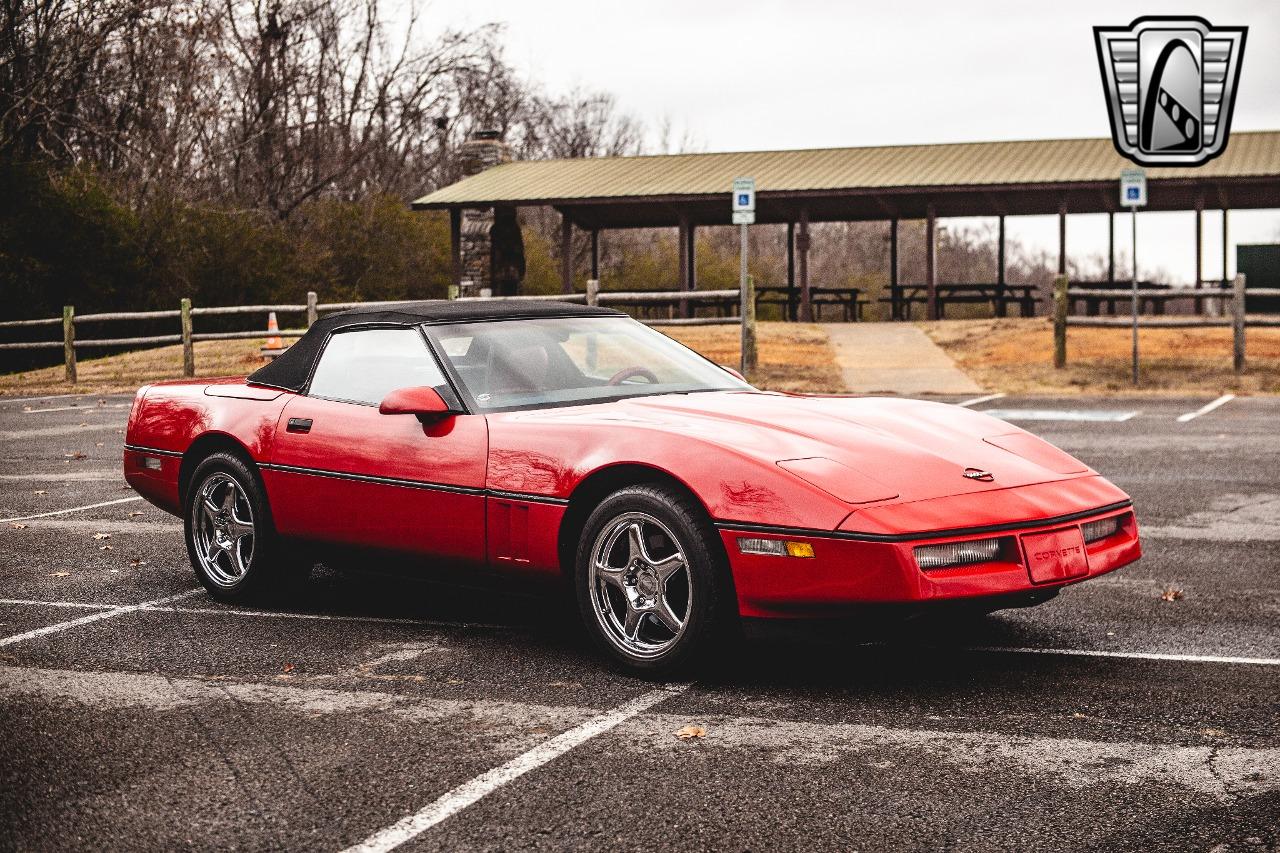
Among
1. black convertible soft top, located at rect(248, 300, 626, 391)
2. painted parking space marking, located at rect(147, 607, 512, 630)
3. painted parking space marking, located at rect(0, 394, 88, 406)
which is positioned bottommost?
painted parking space marking, located at rect(147, 607, 512, 630)

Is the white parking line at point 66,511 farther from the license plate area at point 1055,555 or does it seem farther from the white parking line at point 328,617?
the license plate area at point 1055,555

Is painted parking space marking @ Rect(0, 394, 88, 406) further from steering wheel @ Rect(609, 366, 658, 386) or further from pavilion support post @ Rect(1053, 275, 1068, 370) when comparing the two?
steering wheel @ Rect(609, 366, 658, 386)

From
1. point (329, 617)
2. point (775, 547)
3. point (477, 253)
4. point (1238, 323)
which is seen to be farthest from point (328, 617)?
point (477, 253)

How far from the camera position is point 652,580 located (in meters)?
4.85

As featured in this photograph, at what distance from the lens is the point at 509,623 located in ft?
19.5

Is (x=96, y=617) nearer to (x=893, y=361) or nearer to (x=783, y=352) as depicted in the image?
(x=893, y=361)

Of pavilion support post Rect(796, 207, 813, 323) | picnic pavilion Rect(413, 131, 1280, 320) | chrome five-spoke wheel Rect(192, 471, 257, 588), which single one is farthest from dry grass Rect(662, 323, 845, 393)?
chrome five-spoke wheel Rect(192, 471, 257, 588)

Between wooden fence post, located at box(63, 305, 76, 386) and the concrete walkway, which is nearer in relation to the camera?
the concrete walkway

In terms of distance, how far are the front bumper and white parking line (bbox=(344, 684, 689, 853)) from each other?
0.45 meters

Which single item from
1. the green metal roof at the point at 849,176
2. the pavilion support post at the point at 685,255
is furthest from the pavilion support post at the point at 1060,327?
the pavilion support post at the point at 685,255

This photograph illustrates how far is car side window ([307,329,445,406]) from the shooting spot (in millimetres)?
5812

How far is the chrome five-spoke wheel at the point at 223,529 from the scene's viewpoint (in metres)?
6.36

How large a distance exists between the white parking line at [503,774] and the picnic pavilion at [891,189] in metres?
24.8

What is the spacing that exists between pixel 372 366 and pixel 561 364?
81 centimetres
